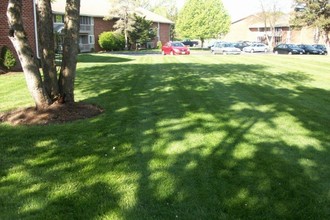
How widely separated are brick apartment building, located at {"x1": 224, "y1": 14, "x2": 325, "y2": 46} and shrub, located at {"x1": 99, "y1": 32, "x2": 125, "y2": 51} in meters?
30.7

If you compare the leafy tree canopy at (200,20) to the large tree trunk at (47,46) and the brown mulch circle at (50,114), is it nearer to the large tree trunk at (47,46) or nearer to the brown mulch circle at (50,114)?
the large tree trunk at (47,46)

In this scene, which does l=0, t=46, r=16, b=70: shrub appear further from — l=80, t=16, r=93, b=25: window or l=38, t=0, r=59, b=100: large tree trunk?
l=80, t=16, r=93, b=25: window

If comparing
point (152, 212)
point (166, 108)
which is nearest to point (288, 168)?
point (152, 212)

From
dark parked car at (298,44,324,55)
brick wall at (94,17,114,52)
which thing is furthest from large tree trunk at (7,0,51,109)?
dark parked car at (298,44,324,55)

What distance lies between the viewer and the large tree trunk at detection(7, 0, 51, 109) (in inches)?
255

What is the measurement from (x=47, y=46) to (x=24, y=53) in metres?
0.65

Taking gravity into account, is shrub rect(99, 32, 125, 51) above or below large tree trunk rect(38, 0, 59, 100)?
above

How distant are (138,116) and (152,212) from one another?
3.89 m

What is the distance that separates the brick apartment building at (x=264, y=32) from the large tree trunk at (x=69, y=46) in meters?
57.5

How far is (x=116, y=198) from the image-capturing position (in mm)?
3887

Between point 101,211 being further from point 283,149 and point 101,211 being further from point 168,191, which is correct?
point 283,149

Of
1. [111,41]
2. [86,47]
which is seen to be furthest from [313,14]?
[86,47]

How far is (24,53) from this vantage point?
6.69 meters

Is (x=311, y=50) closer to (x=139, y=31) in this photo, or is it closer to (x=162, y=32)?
(x=139, y=31)
